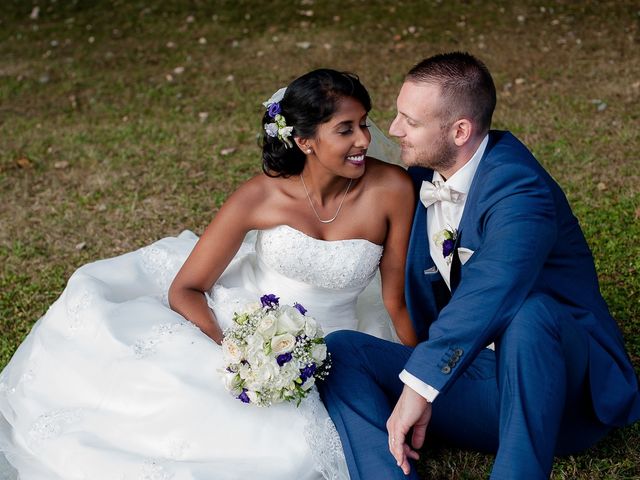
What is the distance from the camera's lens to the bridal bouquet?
3322 millimetres

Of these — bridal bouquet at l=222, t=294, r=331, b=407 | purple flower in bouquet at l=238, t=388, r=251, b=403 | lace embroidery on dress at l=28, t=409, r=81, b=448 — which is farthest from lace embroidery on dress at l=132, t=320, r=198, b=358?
purple flower in bouquet at l=238, t=388, r=251, b=403

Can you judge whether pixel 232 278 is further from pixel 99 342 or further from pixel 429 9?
pixel 429 9

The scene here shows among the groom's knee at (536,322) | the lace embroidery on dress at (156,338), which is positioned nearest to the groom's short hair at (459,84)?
the groom's knee at (536,322)

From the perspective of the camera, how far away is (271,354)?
3328 mm

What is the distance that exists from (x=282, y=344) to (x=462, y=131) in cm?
128

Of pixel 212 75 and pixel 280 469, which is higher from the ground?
pixel 280 469

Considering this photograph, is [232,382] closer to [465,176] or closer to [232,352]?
[232,352]

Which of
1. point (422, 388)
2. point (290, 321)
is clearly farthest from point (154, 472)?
point (422, 388)

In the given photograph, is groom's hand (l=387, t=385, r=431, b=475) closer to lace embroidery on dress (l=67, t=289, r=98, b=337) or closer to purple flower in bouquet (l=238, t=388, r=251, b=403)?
purple flower in bouquet (l=238, t=388, r=251, b=403)

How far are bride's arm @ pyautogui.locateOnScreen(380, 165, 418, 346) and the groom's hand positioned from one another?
1023 mm

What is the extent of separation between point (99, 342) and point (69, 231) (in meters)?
2.72

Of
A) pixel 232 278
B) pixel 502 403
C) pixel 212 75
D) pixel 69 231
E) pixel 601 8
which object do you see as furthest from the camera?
pixel 601 8

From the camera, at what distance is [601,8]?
11680 millimetres

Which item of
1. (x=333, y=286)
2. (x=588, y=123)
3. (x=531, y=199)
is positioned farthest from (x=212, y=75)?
(x=531, y=199)
